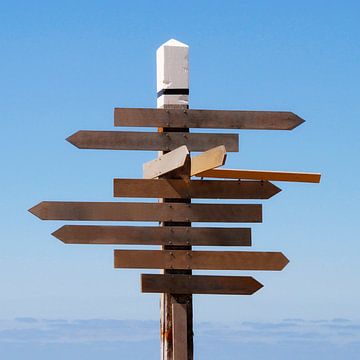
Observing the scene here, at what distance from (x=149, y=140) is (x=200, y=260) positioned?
4.30 ft

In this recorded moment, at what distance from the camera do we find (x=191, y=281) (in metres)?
9.38

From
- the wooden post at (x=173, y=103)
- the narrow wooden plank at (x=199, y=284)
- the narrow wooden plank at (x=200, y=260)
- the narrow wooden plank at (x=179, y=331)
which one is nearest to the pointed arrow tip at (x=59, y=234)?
the narrow wooden plank at (x=200, y=260)

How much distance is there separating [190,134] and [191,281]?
149 centimetres

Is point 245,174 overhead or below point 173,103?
below

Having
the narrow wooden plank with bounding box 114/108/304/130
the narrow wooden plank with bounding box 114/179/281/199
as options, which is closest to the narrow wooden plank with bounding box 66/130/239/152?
the narrow wooden plank with bounding box 114/108/304/130

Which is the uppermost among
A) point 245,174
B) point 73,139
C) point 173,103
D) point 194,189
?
point 173,103

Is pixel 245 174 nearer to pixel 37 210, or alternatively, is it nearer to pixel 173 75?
pixel 173 75

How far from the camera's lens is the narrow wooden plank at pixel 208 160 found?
337 inches

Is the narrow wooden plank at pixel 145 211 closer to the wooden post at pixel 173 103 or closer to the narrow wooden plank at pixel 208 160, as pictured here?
the wooden post at pixel 173 103

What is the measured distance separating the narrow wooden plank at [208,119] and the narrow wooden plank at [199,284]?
5.05 ft

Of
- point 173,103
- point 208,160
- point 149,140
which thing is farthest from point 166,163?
point 173,103

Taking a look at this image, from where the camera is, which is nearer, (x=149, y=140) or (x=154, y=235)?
(x=154, y=235)

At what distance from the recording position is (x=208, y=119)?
31.9 feet

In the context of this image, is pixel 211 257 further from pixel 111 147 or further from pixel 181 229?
pixel 111 147
